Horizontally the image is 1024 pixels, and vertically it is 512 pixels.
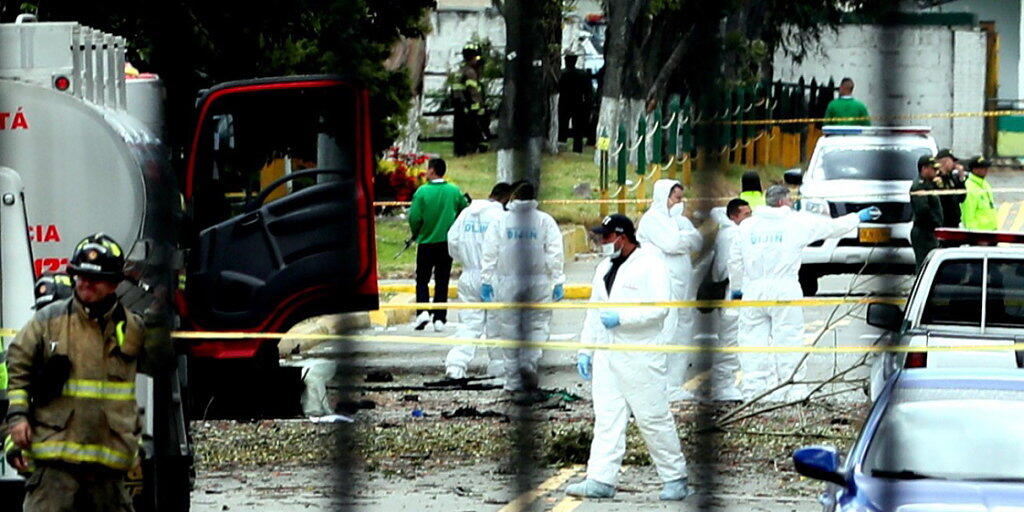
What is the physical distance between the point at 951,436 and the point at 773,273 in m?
5.17

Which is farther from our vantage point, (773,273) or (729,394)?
(773,273)

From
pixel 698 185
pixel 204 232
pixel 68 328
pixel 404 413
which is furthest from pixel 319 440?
pixel 698 185

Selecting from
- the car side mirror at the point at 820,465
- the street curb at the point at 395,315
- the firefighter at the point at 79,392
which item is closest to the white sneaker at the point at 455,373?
the street curb at the point at 395,315

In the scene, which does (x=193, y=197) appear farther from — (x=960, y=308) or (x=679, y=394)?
(x=960, y=308)

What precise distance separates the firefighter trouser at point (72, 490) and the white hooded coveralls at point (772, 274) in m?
5.89

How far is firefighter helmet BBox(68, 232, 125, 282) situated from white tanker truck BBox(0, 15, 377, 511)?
482 mm

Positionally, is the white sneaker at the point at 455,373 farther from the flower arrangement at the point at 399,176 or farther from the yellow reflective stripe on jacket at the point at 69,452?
the flower arrangement at the point at 399,176

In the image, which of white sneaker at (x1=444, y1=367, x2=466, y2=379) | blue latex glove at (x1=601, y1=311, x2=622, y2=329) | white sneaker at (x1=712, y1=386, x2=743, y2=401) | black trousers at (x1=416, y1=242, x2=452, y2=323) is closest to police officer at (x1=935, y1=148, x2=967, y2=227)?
white sneaker at (x1=712, y1=386, x2=743, y2=401)

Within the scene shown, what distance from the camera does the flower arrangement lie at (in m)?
20.1

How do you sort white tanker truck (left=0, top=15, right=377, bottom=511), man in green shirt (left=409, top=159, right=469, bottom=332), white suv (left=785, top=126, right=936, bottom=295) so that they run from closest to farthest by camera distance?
1. white tanker truck (left=0, top=15, right=377, bottom=511)
2. white suv (left=785, top=126, right=936, bottom=295)
3. man in green shirt (left=409, top=159, right=469, bottom=332)

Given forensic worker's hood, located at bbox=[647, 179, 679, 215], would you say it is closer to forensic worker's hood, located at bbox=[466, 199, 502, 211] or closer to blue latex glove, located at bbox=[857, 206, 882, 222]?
forensic worker's hood, located at bbox=[466, 199, 502, 211]

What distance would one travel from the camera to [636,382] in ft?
27.5

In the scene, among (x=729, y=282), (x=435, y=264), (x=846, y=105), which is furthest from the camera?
(x=435, y=264)

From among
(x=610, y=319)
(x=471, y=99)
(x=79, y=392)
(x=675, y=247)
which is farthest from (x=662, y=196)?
(x=79, y=392)
